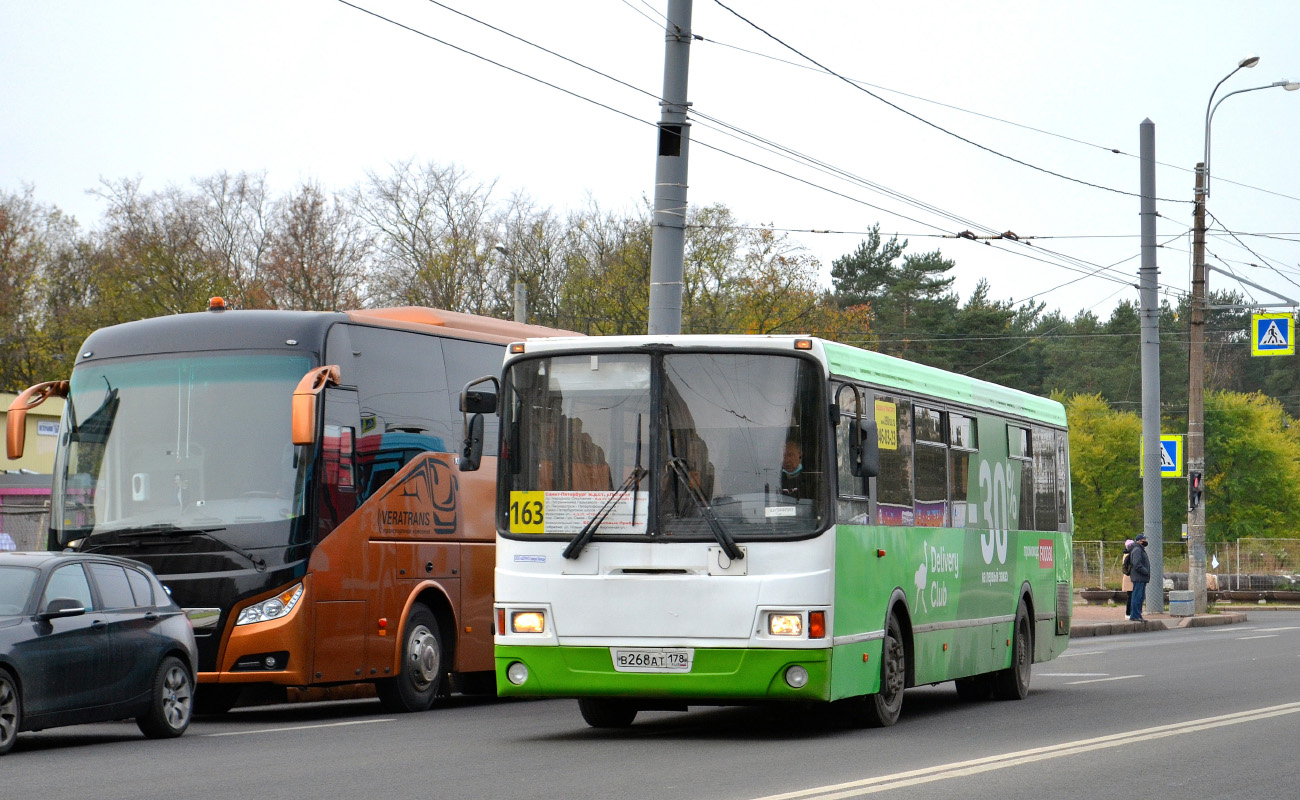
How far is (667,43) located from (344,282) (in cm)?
4456

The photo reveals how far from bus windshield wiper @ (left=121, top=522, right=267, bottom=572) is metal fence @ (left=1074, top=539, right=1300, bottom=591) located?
45.9 metres

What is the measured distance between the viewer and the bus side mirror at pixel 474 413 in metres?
12.6

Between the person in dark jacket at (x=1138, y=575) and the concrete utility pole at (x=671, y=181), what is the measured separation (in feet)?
67.4

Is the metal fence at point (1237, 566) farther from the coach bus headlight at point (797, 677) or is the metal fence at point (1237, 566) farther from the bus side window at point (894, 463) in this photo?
the coach bus headlight at point (797, 677)

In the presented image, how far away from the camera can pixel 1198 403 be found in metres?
37.1

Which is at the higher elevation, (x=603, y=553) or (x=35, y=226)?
(x=35, y=226)

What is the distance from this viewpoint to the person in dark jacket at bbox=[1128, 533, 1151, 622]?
35.6 metres

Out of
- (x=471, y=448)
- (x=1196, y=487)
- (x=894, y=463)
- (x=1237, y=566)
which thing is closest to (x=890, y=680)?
(x=894, y=463)

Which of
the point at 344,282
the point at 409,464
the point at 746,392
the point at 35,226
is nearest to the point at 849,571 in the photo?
the point at 746,392

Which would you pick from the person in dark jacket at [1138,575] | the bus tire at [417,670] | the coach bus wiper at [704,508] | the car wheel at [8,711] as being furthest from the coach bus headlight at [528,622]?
the person in dark jacket at [1138,575]

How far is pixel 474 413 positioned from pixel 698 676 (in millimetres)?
2643

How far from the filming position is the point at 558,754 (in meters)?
11.5

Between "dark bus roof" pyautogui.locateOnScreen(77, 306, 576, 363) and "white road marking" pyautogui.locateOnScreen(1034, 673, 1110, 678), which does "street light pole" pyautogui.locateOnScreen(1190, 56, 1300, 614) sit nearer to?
"white road marking" pyautogui.locateOnScreen(1034, 673, 1110, 678)

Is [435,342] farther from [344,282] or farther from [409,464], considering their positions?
[344,282]
